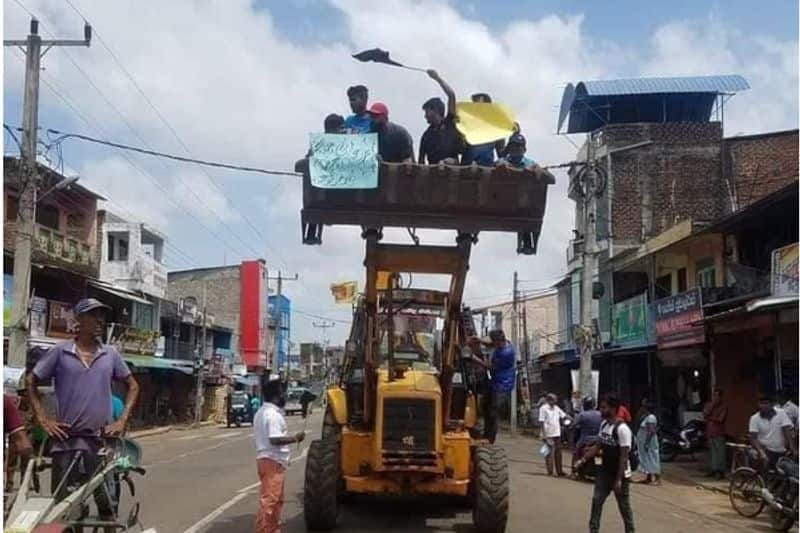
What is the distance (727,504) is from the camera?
15.4 meters

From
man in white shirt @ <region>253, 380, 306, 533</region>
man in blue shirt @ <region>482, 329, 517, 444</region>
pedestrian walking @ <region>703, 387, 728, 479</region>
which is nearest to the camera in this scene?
man in white shirt @ <region>253, 380, 306, 533</region>

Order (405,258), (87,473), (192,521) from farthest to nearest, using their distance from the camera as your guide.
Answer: (192,521), (405,258), (87,473)

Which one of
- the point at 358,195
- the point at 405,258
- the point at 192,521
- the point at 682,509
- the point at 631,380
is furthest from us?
the point at 631,380

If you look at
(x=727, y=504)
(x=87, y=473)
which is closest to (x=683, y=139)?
(x=727, y=504)

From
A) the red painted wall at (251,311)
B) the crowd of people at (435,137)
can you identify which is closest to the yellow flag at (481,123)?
the crowd of people at (435,137)

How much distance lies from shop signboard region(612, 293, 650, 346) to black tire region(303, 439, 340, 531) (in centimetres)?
1799

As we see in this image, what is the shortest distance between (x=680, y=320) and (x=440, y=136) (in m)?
14.3

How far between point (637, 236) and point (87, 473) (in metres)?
31.9

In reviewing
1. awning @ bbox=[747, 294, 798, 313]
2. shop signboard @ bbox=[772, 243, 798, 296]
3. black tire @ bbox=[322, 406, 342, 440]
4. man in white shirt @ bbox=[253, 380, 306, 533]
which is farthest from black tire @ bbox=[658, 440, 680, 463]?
man in white shirt @ bbox=[253, 380, 306, 533]

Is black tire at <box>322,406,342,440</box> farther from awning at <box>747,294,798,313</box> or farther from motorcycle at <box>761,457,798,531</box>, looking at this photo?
awning at <box>747,294,798,313</box>

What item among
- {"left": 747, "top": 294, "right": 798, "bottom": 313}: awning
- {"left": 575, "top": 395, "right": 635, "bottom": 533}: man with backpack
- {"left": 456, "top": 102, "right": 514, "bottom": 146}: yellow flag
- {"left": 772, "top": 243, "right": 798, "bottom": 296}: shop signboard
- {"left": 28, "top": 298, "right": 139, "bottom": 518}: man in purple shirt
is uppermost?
{"left": 456, "top": 102, "right": 514, "bottom": 146}: yellow flag

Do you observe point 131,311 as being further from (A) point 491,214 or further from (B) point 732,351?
(A) point 491,214

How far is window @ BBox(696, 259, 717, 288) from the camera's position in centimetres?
2620

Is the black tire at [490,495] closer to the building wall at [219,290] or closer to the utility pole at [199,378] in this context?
the utility pole at [199,378]
